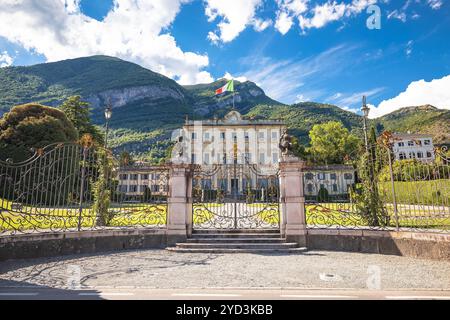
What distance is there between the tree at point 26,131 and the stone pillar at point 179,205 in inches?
686

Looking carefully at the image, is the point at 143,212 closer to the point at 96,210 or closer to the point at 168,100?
the point at 96,210

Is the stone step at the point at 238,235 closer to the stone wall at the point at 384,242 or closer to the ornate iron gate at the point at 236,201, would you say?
the ornate iron gate at the point at 236,201

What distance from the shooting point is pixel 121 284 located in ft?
16.0

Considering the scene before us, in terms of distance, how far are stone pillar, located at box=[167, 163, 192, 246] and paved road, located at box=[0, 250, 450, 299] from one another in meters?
1.15

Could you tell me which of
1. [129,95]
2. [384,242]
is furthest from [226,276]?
[129,95]

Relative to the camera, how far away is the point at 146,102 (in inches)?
5310

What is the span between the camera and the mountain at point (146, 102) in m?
91.4

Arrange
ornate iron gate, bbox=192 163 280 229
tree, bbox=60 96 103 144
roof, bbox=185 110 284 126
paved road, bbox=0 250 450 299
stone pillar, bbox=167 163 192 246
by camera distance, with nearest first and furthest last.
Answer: paved road, bbox=0 250 450 299 < stone pillar, bbox=167 163 192 246 < ornate iron gate, bbox=192 163 280 229 < tree, bbox=60 96 103 144 < roof, bbox=185 110 284 126

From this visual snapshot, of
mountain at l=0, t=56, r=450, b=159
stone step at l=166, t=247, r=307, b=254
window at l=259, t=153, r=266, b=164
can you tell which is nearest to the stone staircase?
stone step at l=166, t=247, r=307, b=254

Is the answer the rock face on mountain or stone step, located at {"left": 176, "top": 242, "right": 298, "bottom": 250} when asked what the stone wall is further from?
the rock face on mountain

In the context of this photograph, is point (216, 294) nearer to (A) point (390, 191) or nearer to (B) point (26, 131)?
(A) point (390, 191)

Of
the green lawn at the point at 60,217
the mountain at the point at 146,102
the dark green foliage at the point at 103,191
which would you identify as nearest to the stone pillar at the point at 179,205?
the green lawn at the point at 60,217

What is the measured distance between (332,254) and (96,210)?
8.03 metres

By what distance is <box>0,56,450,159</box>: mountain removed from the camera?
91375 mm
